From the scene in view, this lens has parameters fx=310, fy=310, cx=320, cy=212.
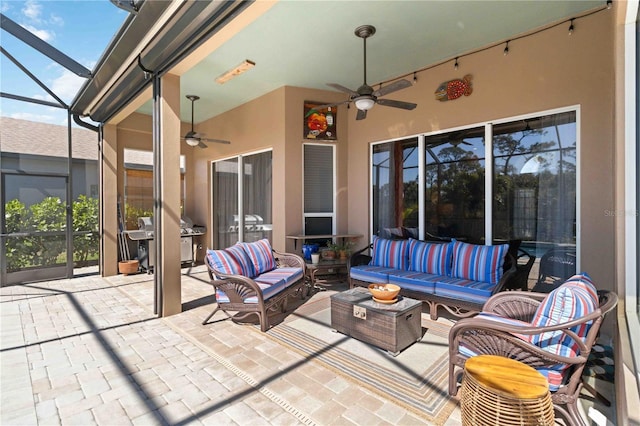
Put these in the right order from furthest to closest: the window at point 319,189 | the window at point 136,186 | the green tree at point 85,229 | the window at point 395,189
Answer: the window at point 136,186, the green tree at point 85,229, the window at point 319,189, the window at point 395,189

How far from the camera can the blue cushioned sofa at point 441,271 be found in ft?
12.1

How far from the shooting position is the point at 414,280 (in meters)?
4.10

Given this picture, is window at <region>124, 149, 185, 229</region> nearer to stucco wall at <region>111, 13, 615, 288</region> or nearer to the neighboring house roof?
stucco wall at <region>111, 13, 615, 288</region>

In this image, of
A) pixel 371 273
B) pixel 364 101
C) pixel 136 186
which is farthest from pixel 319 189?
pixel 136 186

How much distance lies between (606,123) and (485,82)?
1.55 meters

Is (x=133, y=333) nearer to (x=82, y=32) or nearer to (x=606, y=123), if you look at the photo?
(x=82, y=32)

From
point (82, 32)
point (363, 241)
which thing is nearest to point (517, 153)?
point (363, 241)

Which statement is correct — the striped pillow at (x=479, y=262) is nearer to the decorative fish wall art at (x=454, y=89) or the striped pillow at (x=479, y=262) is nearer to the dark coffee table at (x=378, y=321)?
the dark coffee table at (x=378, y=321)

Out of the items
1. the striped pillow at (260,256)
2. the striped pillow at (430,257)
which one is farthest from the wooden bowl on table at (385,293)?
the striped pillow at (260,256)

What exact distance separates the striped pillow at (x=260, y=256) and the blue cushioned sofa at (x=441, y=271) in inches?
50.3

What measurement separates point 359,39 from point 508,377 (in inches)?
163

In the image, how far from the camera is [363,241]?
615 centimetres

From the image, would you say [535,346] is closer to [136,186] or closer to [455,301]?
[455,301]

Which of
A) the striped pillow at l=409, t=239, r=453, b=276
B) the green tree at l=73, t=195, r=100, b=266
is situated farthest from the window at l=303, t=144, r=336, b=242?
the green tree at l=73, t=195, r=100, b=266
